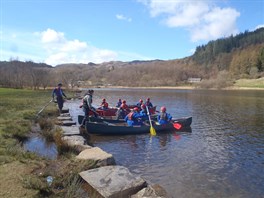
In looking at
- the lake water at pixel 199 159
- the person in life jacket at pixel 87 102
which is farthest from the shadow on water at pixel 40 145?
the person in life jacket at pixel 87 102

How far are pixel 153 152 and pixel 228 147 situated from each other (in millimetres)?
4241

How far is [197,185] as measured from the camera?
8984 millimetres

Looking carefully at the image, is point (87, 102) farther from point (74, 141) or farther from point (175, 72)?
point (175, 72)

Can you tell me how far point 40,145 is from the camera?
38.7 feet

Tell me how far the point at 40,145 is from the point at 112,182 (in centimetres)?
571

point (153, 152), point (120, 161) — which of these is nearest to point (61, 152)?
point (120, 161)

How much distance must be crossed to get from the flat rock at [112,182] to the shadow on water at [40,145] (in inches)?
127

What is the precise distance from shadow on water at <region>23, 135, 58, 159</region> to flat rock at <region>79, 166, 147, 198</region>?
10.6ft

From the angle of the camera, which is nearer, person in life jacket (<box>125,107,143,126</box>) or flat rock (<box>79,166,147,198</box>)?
flat rock (<box>79,166,147,198</box>)

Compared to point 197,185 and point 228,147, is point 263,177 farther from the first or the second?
point 228,147

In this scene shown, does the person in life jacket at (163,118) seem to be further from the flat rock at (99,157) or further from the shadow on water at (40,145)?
the flat rock at (99,157)

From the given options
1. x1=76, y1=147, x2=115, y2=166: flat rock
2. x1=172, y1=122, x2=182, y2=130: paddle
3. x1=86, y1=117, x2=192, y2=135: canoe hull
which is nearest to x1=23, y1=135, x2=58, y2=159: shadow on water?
x1=76, y1=147, x2=115, y2=166: flat rock

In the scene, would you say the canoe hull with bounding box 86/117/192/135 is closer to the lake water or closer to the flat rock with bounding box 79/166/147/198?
the lake water

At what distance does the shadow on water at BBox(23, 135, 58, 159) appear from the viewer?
10852 mm
